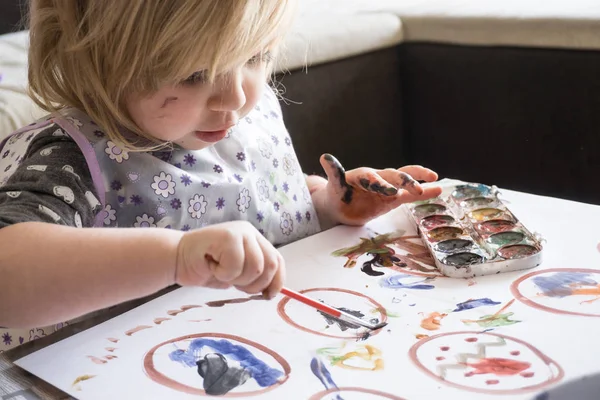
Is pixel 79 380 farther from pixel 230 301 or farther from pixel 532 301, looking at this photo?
pixel 532 301

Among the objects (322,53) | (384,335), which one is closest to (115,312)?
(384,335)

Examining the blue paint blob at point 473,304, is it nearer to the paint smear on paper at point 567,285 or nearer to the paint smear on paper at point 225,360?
the paint smear on paper at point 567,285

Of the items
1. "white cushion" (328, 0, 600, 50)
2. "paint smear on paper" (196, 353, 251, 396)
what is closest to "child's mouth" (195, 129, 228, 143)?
"paint smear on paper" (196, 353, 251, 396)

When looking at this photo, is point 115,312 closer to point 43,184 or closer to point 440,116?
point 43,184

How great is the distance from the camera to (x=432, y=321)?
26.8 inches

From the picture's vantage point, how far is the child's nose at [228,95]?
737 mm

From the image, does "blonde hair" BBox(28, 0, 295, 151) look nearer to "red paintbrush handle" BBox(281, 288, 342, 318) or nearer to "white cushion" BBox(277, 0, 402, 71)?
"red paintbrush handle" BBox(281, 288, 342, 318)

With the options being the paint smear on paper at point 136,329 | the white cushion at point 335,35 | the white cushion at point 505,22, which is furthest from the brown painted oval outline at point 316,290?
the white cushion at point 505,22

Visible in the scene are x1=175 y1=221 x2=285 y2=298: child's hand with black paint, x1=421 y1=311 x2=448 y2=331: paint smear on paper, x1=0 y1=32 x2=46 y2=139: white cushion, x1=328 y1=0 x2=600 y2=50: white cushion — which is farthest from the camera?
x1=328 y1=0 x2=600 y2=50: white cushion

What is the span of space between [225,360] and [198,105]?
0.24 meters

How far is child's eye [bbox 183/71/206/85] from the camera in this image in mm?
730

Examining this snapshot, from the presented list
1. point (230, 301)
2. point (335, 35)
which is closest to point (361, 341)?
point (230, 301)

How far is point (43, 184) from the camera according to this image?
70 centimetres

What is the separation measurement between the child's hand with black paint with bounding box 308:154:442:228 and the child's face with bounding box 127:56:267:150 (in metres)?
0.18
